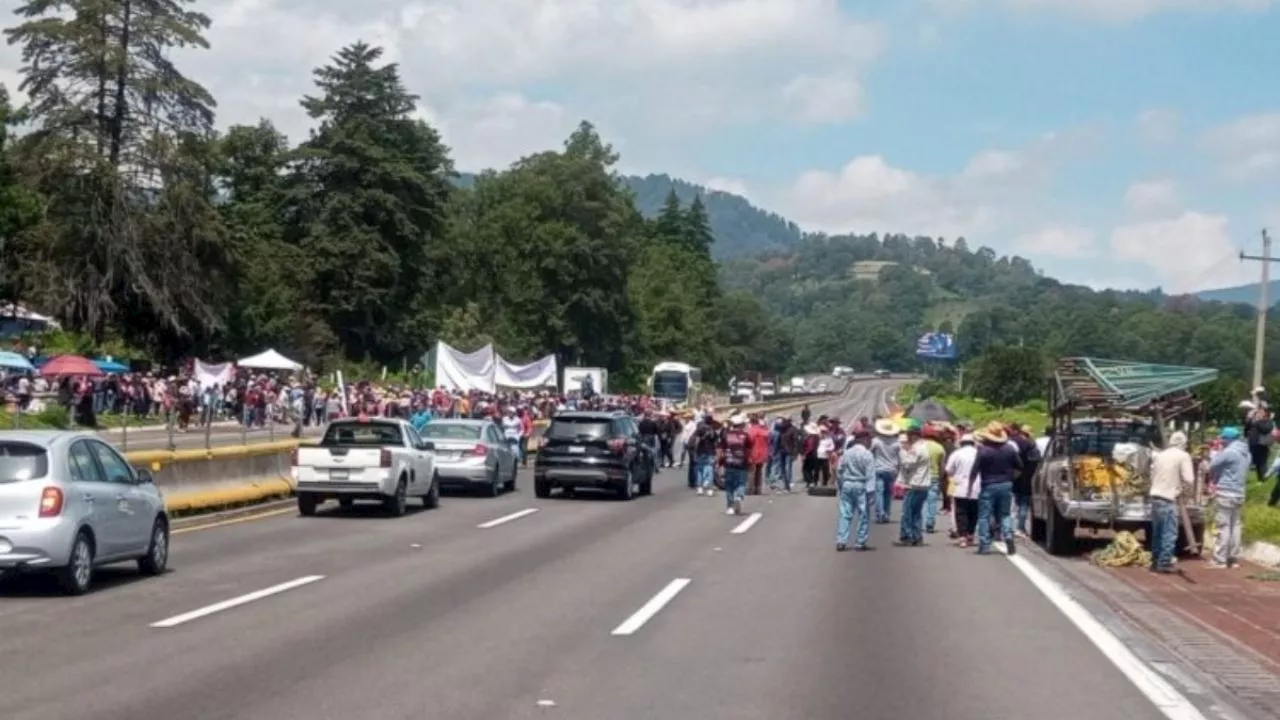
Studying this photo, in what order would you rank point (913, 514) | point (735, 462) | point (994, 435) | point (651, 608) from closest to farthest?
point (651, 608) → point (994, 435) → point (913, 514) → point (735, 462)

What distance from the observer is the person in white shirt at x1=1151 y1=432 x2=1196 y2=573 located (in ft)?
68.3

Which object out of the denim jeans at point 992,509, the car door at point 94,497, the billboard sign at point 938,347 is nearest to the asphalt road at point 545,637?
the car door at point 94,497

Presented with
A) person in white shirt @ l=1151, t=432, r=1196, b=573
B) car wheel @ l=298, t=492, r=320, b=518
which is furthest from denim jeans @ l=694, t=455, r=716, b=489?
person in white shirt @ l=1151, t=432, r=1196, b=573

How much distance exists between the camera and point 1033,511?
26938 mm

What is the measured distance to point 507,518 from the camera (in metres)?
28.1

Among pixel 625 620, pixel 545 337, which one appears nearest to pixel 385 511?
pixel 625 620

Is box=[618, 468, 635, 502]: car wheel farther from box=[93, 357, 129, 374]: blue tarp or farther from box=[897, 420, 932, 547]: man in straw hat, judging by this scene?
box=[93, 357, 129, 374]: blue tarp

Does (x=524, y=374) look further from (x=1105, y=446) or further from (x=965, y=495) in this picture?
(x=1105, y=446)

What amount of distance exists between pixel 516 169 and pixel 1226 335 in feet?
169

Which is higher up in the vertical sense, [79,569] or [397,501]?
[397,501]

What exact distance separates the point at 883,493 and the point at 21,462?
50.1ft

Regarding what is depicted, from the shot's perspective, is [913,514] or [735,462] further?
[735,462]

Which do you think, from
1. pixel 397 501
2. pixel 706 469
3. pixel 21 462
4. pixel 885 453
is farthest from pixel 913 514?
pixel 706 469

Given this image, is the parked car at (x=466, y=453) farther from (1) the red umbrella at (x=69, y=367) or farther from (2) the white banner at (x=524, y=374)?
(2) the white banner at (x=524, y=374)
